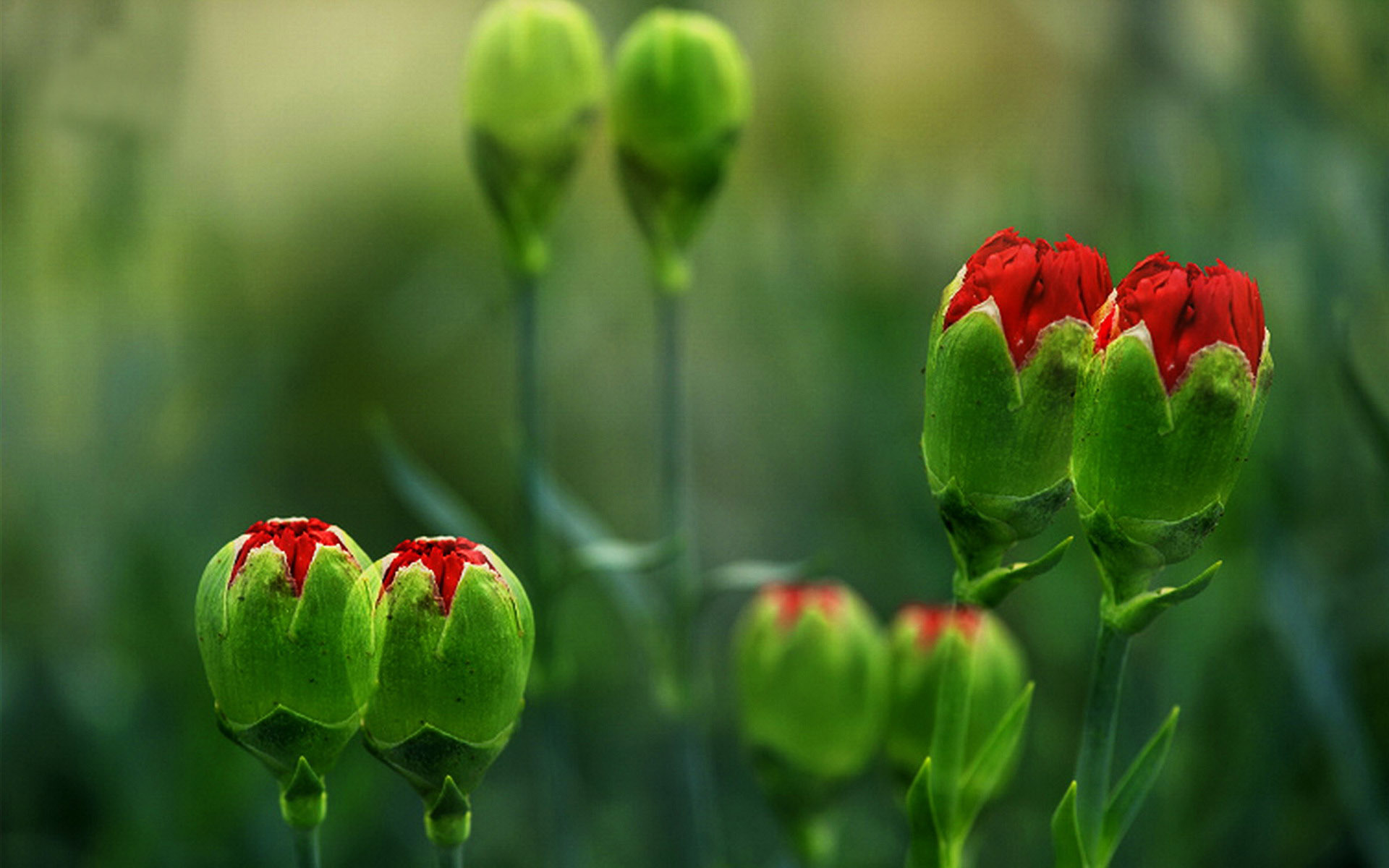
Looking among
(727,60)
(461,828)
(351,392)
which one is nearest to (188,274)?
(351,392)

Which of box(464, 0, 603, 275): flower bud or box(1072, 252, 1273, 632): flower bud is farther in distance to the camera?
box(464, 0, 603, 275): flower bud

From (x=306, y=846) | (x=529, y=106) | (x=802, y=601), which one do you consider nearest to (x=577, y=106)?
(x=529, y=106)

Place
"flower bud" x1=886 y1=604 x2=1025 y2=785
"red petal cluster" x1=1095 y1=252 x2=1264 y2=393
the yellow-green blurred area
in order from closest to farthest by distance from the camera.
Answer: "red petal cluster" x1=1095 y1=252 x2=1264 y2=393 → "flower bud" x1=886 y1=604 x2=1025 y2=785 → the yellow-green blurred area

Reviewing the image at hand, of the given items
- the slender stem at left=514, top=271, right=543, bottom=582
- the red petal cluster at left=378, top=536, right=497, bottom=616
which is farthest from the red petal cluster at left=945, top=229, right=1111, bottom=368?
the slender stem at left=514, top=271, right=543, bottom=582

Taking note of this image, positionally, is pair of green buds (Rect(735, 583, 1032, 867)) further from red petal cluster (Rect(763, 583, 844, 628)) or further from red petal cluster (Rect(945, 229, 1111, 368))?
red petal cluster (Rect(945, 229, 1111, 368))

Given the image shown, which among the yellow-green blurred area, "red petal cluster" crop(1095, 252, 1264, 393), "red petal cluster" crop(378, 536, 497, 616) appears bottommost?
the yellow-green blurred area

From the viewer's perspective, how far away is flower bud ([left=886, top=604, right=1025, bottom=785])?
50 centimetres

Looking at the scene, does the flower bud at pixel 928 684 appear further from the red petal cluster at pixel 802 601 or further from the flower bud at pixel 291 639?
the flower bud at pixel 291 639

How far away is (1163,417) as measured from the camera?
311mm

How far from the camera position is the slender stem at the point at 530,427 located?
0.53m

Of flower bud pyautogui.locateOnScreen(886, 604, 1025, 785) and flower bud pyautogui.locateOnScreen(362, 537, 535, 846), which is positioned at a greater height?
flower bud pyautogui.locateOnScreen(362, 537, 535, 846)

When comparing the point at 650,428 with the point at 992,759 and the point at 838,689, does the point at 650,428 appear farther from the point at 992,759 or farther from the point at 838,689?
the point at 992,759

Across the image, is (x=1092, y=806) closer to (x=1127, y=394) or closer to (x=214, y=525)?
(x=1127, y=394)

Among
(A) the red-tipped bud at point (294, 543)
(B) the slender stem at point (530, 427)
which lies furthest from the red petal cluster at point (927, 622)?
(A) the red-tipped bud at point (294, 543)
